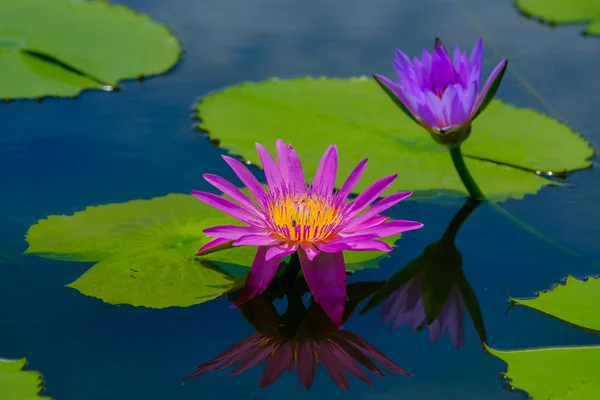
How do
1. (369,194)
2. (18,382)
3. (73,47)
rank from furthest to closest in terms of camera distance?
(73,47)
(369,194)
(18,382)

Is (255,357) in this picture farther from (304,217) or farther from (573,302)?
(573,302)

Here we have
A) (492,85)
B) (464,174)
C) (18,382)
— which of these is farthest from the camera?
(464,174)

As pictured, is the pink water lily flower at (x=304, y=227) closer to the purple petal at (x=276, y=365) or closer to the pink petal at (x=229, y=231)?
the pink petal at (x=229, y=231)

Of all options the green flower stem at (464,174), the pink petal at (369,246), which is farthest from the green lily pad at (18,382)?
the green flower stem at (464,174)

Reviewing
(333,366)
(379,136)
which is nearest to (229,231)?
(333,366)

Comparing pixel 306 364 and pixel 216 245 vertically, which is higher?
pixel 216 245

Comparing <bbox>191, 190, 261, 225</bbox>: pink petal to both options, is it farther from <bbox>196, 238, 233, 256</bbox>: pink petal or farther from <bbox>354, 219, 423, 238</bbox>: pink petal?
<bbox>354, 219, 423, 238</bbox>: pink petal
